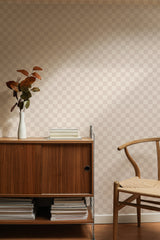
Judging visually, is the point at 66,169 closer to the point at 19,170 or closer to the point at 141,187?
the point at 19,170

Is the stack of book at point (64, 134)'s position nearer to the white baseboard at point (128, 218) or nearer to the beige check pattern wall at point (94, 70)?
the beige check pattern wall at point (94, 70)

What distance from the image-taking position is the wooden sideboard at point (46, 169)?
224 centimetres

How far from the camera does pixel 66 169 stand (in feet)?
7.41

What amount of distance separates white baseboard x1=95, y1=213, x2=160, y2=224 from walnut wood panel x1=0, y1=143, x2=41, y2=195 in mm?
831

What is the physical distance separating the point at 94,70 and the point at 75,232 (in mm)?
1653

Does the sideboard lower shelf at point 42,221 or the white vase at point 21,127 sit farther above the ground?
the white vase at point 21,127

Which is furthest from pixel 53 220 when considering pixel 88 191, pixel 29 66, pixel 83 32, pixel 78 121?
pixel 83 32

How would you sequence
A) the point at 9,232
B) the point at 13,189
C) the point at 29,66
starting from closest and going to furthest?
the point at 13,189, the point at 9,232, the point at 29,66

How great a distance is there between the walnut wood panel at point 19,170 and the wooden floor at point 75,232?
18.9 inches

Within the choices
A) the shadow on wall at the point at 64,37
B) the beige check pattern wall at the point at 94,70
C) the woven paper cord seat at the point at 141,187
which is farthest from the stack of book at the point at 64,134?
the woven paper cord seat at the point at 141,187

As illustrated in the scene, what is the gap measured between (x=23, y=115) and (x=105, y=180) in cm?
109

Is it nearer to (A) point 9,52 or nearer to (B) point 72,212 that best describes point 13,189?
(B) point 72,212

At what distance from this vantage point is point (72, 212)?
2.32 m

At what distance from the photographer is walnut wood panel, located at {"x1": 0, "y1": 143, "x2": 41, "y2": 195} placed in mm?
2240
